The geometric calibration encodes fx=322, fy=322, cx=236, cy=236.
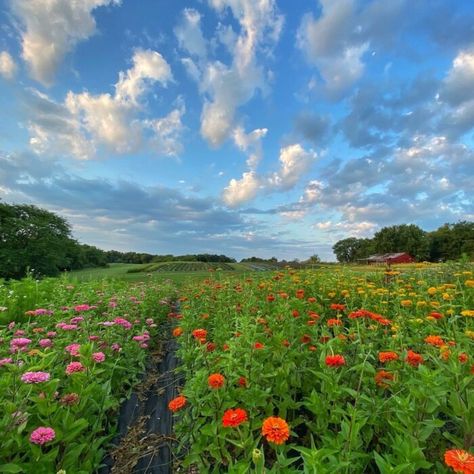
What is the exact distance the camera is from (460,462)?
3.67 ft

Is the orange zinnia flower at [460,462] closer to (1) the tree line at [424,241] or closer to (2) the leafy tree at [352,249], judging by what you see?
(1) the tree line at [424,241]

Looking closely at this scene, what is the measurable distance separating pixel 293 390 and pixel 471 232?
78.3 metres

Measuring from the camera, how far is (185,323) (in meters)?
4.23

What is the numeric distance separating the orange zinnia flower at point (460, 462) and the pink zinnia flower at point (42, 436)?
1988mm

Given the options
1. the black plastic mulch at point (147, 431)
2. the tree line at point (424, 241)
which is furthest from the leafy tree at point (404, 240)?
the black plastic mulch at point (147, 431)

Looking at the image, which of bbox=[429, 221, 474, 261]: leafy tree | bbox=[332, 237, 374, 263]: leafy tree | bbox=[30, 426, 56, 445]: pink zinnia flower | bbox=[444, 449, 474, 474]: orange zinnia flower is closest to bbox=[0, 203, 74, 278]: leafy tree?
bbox=[30, 426, 56, 445]: pink zinnia flower

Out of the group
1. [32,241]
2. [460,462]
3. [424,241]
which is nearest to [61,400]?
[460,462]

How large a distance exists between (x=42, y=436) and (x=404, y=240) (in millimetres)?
82050

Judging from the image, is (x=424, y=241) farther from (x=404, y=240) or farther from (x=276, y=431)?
(x=276, y=431)

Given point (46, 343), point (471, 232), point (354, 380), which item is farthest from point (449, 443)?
point (471, 232)

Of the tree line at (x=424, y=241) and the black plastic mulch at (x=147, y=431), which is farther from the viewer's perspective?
the tree line at (x=424, y=241)

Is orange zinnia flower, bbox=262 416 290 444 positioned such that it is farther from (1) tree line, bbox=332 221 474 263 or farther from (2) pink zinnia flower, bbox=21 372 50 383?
(1) tree line, bbox=332 221 474 263

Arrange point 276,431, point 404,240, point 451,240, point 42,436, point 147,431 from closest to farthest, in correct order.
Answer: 1. point 276,431
2. point 42,436
3. point 147,431
4. point 451,240
5. point 404,240

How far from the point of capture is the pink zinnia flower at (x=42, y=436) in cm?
183
